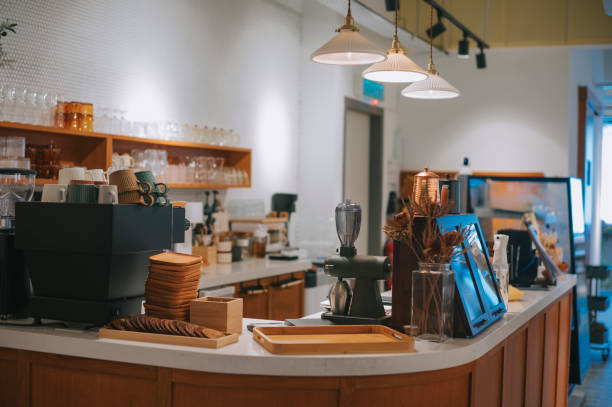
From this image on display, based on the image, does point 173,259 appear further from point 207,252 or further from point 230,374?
point 207,252

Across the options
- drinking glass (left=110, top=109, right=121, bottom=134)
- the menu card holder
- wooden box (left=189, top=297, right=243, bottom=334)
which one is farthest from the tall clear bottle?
drinking glass (left=110, top=109, right=121, bottom=134)

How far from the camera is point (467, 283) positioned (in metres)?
2.65

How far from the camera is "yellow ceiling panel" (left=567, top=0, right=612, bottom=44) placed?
285 inches

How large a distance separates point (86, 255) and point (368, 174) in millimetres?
5954

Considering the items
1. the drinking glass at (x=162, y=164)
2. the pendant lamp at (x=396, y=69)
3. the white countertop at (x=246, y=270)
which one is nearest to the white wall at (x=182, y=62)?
the drinking glass at (x=162, y=164)

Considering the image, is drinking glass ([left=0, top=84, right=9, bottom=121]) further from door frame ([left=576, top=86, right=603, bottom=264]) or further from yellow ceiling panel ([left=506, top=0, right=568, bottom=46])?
door frame ([left=576, top=86, right=603, bottom=264])

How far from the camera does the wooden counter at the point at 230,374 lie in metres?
2.11

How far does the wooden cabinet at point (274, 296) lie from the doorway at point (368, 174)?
6.89 ft

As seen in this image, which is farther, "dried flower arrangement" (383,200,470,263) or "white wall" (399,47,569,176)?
"white wall" (399,47,569,176)

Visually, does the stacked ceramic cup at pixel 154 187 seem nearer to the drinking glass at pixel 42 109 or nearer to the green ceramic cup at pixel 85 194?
the green ceramic cup at pixel 85 194

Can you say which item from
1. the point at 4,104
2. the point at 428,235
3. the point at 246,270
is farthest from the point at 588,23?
the point at 4,104

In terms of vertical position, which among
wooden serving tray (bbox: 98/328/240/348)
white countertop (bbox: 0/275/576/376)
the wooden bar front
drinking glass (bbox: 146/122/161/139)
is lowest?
the wooden bar front

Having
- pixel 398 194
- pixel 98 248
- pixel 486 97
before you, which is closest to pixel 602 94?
pixel 486 97

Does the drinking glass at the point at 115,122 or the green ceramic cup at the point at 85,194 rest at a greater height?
the drinking glass at the point at 115,122
